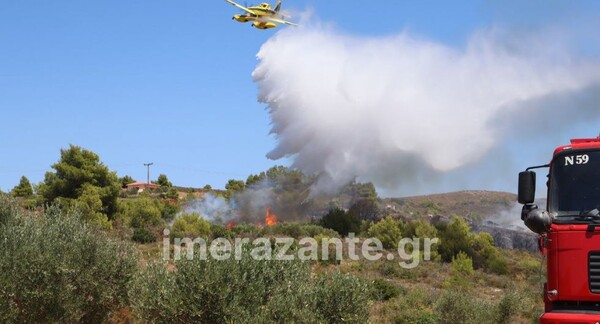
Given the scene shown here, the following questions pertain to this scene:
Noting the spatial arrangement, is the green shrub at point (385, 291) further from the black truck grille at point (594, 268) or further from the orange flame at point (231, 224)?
the black truck grille at point (594, 268)

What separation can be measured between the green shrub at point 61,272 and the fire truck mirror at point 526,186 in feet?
31.5

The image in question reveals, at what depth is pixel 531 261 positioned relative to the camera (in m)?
45.5

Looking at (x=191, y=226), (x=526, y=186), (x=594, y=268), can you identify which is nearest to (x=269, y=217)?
(x=191, y=226)

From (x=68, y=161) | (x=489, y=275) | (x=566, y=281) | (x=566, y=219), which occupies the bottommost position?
(x=489, y=275)

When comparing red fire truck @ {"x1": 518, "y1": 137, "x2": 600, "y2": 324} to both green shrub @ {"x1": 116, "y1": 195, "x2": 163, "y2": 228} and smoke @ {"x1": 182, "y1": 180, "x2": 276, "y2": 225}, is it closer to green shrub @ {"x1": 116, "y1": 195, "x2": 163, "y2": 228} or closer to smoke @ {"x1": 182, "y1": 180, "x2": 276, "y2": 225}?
green shrub @ {"x1": 116, "y1": 195, "x2": 163, "y2": 228}

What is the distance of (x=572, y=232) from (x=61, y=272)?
10438mm

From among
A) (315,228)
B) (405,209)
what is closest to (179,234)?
(315,228)

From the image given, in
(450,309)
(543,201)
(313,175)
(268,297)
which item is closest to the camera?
(543,201)

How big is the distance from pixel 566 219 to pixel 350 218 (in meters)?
39.7

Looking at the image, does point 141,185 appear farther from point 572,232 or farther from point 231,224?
point 572,232

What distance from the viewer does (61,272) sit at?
15742 millimetres

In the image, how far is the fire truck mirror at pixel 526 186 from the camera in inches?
430

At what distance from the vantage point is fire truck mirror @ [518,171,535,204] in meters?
10.9

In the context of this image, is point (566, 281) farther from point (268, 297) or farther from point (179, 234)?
point (179, 234)
